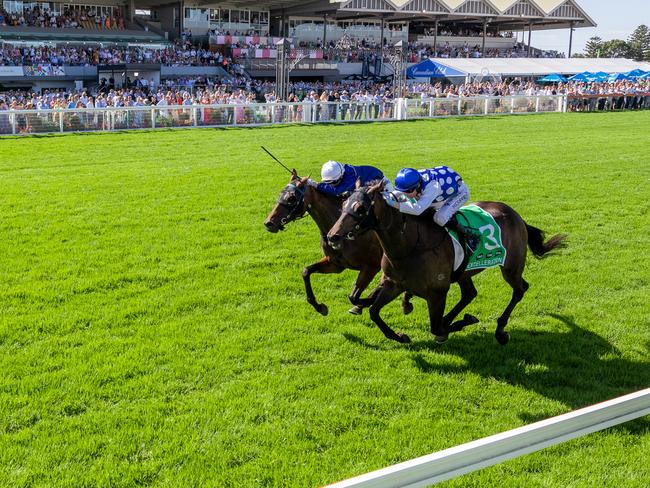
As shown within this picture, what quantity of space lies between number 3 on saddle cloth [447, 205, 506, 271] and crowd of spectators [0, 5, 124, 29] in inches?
1602

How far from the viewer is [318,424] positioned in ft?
15.2

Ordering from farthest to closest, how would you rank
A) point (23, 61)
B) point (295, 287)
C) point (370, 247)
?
point (23, 61) < point (295, 287) < point (370, 247)

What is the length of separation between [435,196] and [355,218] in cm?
82

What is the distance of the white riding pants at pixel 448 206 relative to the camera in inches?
224

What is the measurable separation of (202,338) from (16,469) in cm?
216

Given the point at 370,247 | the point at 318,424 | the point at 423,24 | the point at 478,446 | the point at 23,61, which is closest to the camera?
the point at 478,446

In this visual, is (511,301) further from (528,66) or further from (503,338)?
(528,66)

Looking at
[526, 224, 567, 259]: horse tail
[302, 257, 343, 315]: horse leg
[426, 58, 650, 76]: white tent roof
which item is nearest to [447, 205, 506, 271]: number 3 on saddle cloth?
[526, 224, 567, 259]: horse tail

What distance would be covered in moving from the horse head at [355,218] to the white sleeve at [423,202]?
13.0 inches

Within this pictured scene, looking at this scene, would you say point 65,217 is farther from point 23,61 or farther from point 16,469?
point 23,61

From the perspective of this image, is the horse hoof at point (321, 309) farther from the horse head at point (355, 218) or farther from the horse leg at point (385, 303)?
the horse head at point (355, 218)

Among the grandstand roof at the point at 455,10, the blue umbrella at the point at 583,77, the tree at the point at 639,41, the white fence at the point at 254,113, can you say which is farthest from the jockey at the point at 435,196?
the tree at the point at 639,41

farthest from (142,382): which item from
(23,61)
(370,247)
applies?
(23,61)

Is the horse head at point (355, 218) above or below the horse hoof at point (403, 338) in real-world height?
above
